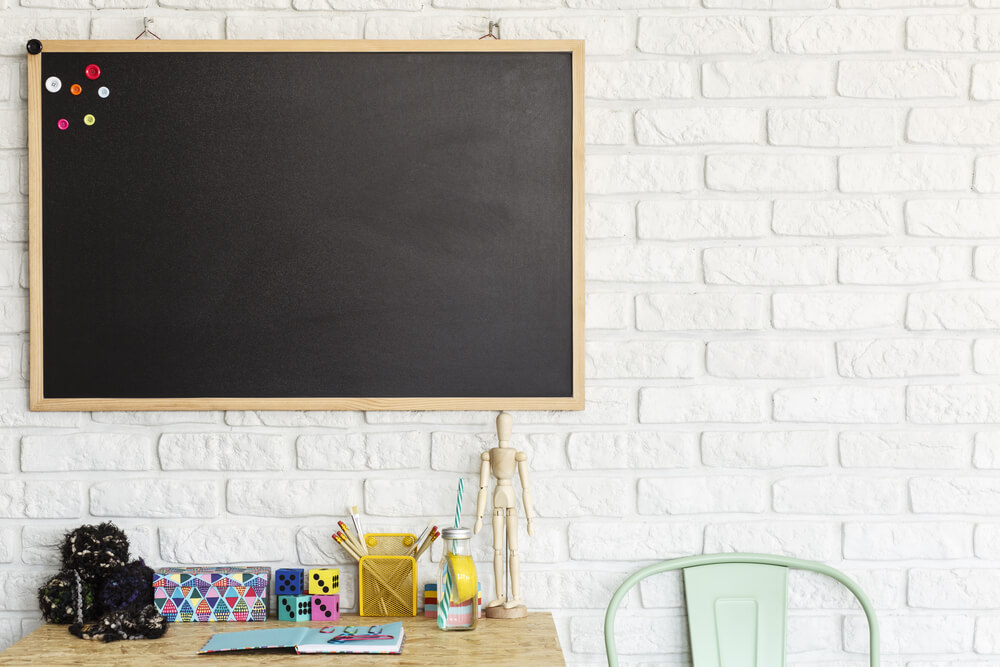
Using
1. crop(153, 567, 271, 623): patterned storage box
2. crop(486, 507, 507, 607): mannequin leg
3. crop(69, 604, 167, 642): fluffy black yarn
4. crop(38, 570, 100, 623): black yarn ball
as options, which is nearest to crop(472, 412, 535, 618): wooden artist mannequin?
crop(486, 507, 507, 607): mannequin leg

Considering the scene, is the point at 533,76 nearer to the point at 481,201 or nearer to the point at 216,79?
the point at 481,201

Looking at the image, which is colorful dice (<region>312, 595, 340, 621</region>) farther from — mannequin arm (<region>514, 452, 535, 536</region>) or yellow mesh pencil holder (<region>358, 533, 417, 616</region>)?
mannequin arm (<region>514, 452, 535, 536</region>)

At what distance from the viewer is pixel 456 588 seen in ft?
4.50

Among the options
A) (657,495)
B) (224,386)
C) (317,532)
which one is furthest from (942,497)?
(224,386)

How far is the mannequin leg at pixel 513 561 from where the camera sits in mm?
1460

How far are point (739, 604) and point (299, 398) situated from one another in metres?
0.88

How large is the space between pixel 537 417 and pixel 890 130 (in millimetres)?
840

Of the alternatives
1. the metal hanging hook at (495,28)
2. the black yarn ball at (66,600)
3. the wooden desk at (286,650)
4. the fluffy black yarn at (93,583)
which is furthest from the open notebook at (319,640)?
the metal hanging hook at (495,28)

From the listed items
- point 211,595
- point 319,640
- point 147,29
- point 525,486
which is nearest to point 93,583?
point 211,595

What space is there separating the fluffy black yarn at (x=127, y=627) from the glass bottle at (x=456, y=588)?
1.52 feet

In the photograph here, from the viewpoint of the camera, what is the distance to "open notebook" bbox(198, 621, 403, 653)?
4.21ft

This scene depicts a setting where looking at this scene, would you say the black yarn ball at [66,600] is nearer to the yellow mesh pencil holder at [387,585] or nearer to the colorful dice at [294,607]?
the colorful dice at [294,607]

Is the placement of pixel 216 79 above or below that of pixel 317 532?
above

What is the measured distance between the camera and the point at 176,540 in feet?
5.07
